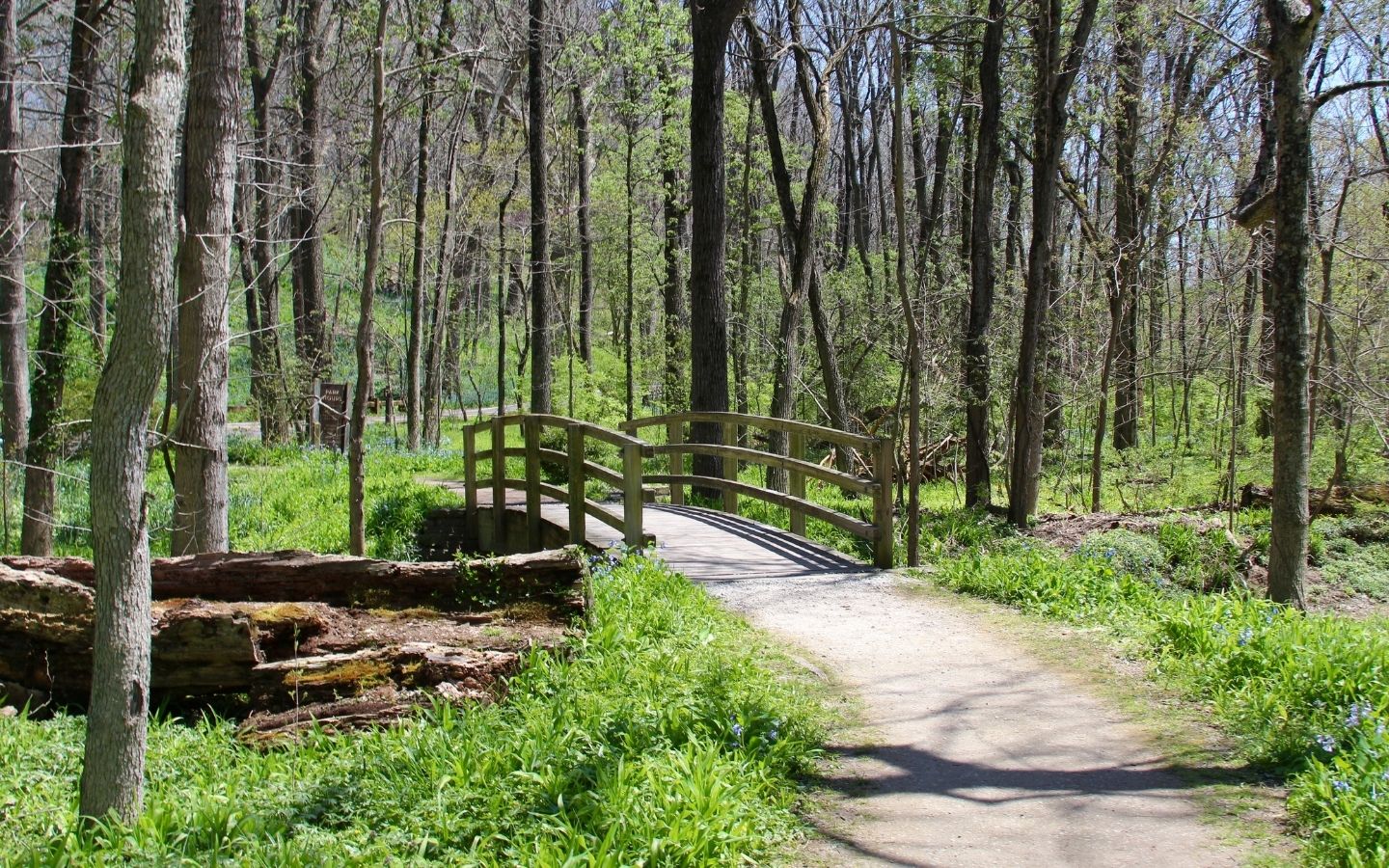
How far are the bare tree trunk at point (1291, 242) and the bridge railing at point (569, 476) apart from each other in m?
5.19

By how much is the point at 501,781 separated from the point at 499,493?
29.2ft

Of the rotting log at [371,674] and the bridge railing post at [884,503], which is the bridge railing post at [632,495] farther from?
the rotting log at [371,674]

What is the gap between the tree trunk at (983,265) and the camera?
14312 millimetres

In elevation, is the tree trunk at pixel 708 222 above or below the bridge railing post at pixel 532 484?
above

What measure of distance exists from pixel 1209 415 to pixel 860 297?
8698mm

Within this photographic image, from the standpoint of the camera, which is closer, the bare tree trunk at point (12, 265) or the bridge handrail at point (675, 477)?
the bridge handrail at point (675, 477)

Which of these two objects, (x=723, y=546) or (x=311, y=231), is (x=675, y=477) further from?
(x=311, y=231)

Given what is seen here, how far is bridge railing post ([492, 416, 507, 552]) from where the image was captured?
13.3 metres

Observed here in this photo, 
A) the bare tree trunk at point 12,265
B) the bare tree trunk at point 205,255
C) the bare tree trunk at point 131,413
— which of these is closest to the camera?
the bare tree trunk at point 131,413

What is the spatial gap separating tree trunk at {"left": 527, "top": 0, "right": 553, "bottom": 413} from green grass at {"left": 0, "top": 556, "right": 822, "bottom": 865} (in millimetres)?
13576

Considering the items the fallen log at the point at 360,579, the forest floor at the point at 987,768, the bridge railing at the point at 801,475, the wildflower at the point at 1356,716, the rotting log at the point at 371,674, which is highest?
the bridge railing at the point at 801,475

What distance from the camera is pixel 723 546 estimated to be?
10.5 meters

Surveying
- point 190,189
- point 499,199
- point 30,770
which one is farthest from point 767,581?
point 499,199

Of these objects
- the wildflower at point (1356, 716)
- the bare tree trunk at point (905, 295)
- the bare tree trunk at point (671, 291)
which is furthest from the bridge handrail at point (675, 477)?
the bare tree trunk at point (671, 291)
